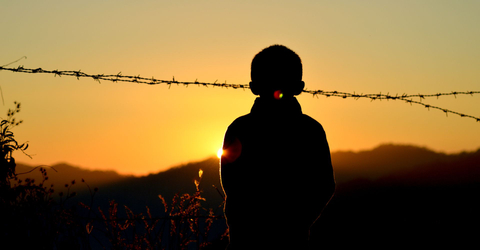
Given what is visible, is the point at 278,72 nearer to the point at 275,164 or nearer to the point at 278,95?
the point at 278,95

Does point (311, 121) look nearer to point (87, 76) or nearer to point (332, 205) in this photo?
point (87, 76)

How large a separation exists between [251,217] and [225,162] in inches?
12.1

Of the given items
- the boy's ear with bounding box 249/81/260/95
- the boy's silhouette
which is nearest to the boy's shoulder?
the boy's silhouette

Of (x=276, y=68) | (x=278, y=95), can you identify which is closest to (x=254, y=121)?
(x=278, y=95)

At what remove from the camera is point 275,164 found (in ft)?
7.37

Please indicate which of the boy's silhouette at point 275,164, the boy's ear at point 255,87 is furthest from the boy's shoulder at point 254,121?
the boy's ear at point 255,87

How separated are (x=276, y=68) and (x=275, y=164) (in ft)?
1.57

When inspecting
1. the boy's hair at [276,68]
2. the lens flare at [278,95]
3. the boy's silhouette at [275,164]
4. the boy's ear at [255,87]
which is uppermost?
the boy's hair at [276,68]

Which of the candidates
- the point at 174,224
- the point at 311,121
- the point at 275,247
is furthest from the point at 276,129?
the point at 174,224

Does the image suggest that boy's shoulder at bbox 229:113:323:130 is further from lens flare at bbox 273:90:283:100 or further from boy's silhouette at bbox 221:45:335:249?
lens flare at bbox 273:90:283:100

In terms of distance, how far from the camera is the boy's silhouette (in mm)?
2240

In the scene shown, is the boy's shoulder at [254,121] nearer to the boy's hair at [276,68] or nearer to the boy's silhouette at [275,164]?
the boy's silhouette at [275,164]

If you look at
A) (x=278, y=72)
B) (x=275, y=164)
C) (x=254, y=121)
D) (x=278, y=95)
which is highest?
(x=278, y=72)

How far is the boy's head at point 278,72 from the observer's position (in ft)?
7.44
